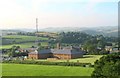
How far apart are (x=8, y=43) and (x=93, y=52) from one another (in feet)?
58.0

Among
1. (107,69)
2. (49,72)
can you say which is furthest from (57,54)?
(107,69)

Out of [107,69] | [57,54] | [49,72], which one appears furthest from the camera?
[57,54]

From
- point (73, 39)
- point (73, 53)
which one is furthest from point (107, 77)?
point (73, 39)

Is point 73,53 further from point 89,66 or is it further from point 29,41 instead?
point 29,41

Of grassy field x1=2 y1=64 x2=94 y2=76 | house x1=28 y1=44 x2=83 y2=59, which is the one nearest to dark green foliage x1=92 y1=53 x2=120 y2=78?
grassy field x1=2 y1=64 x2=94 y2=76

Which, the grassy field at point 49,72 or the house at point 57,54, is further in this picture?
the house at point 57,54

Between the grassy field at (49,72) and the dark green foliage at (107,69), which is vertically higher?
the dark green foliage at (107,69)

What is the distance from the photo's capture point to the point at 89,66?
25828 millimetres

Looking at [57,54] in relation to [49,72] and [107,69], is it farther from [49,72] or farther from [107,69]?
[107,69]

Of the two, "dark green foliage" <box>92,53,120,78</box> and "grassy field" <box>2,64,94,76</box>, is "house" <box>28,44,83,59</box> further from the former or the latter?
"dark green foliage" <box>92,53,120,78</box>

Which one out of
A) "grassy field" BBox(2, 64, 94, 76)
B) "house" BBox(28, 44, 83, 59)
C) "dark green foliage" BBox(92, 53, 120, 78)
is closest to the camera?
"dark green foliage" BBox(92, 53, 120, 78)

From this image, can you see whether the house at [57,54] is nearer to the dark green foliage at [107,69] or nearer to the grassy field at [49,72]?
the grassy field at [49,72]

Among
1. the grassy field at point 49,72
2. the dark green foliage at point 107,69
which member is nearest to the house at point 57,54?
the grassy field at point 49,72

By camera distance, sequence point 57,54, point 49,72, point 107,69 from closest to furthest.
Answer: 1. point 107,69
2. point 49,72
3. point 57,54
